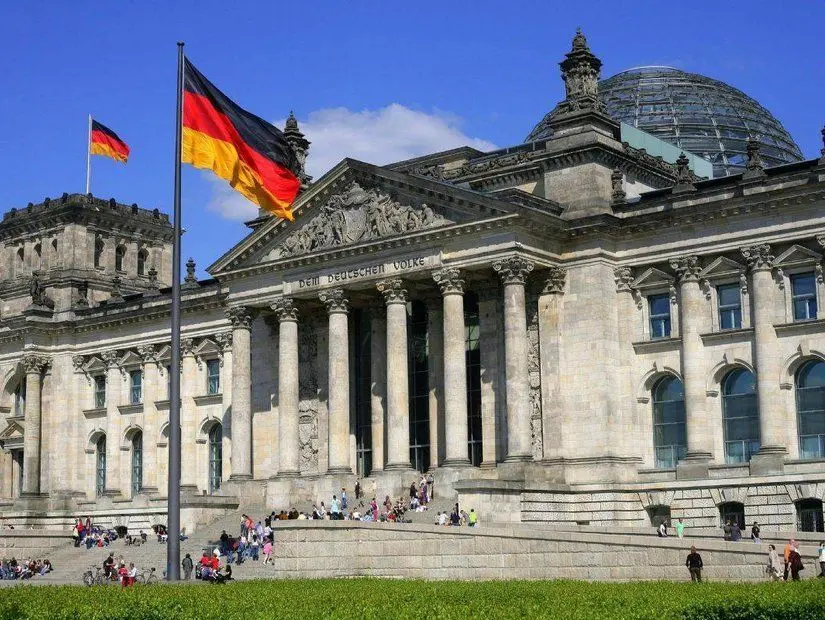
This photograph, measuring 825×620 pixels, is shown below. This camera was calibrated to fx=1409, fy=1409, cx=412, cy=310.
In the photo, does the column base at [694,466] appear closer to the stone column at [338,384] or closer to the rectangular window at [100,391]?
the stone column at [338,384]

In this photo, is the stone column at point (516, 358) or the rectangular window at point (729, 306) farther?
the stone column at point (516, 358)

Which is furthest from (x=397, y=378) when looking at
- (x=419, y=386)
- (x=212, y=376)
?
(x=212, y=376)

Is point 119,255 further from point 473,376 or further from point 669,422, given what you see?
point 669,422

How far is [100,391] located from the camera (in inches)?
3499

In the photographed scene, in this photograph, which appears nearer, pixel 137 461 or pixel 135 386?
pixel 137 461

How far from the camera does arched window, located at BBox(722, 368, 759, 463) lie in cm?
5931

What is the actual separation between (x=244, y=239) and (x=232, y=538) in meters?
15.5

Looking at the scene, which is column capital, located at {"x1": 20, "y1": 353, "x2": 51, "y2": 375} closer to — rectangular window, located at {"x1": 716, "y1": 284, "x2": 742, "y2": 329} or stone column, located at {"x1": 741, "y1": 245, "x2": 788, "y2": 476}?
rectangular window, located at {"x1": 716, "y1": 284, "x2": 742, "y2": 329}

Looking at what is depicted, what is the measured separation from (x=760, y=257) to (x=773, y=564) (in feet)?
66.2

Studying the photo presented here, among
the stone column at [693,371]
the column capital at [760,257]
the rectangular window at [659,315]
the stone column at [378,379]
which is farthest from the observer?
the stone column at [378,379]

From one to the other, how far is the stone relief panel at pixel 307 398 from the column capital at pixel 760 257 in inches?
917

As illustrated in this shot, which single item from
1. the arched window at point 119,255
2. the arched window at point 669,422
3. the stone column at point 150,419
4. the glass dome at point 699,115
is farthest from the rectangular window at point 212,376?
the arched window at point 669,422

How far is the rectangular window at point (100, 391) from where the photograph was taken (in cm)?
8856

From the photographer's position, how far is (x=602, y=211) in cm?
6344
